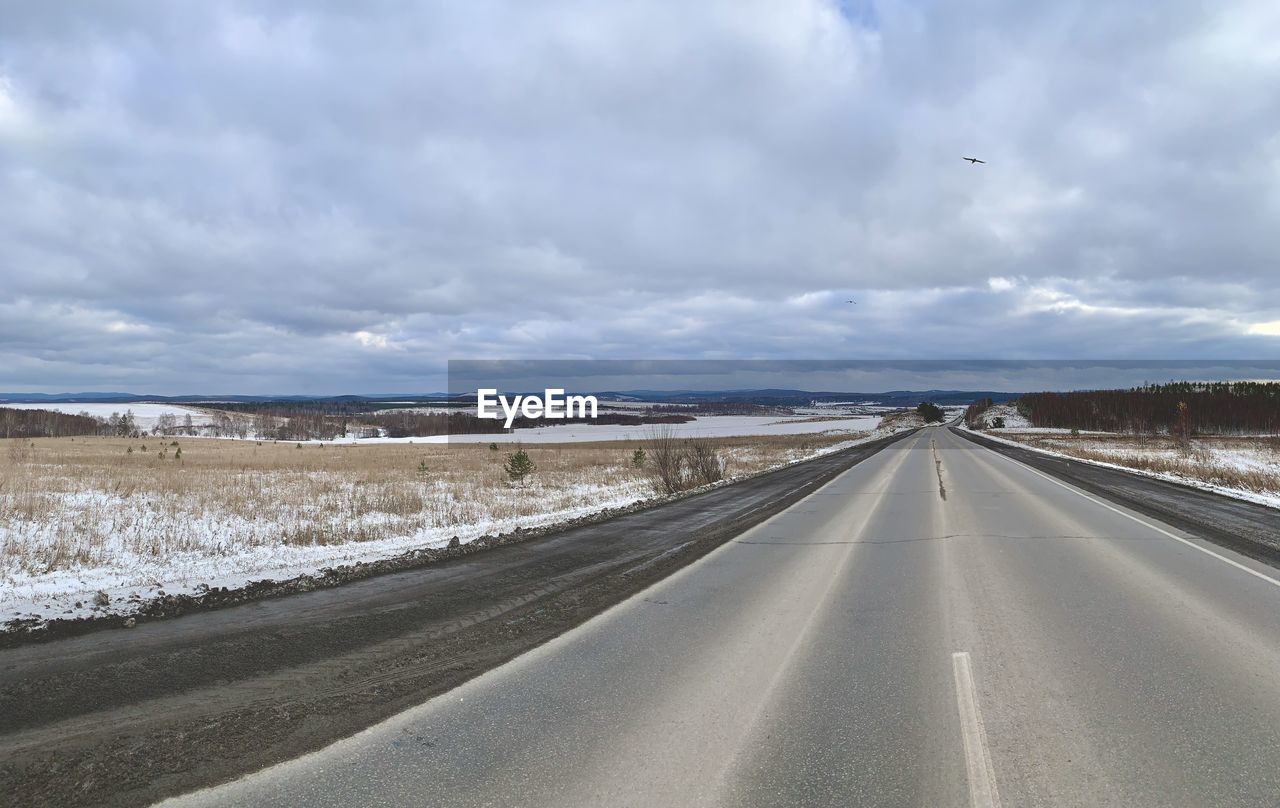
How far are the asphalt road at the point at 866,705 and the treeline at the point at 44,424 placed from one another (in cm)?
17753

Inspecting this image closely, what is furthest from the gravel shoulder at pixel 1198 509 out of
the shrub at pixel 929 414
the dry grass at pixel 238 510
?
the shrub at pixel 929 414

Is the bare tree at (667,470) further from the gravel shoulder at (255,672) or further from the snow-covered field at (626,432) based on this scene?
the snow-covered field at (626,432)

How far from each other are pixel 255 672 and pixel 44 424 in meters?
193

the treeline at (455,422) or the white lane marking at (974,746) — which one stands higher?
the white lane marking at (974,746)

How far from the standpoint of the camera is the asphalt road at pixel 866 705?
354cm

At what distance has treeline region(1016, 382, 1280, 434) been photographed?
99.8 m

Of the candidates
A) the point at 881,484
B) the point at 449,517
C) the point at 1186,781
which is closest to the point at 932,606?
the point at 1186,781

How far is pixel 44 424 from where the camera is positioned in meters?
149

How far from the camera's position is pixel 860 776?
3.62 m

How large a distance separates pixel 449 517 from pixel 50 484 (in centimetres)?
1385

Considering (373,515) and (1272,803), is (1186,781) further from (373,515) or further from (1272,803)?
(373,515)

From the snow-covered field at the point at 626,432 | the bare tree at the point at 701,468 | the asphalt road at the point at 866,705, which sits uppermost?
the asphalt road at the point at 866,705

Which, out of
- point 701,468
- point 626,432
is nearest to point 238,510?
point 701,468

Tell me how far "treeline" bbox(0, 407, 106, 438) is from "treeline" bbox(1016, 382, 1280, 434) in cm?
19588
